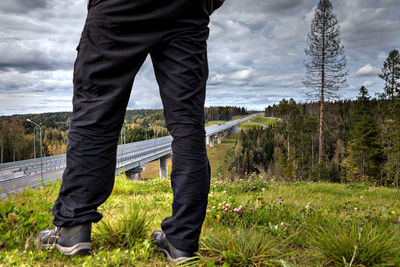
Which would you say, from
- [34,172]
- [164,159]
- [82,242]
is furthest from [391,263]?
[164,159]

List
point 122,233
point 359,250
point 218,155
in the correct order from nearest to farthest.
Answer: point 359,250, point 122,233, point 218,155

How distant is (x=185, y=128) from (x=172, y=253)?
2.41ft

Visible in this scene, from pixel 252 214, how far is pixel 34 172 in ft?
103

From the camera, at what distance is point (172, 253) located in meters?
1.55

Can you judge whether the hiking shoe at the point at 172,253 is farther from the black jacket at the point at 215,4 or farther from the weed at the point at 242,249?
the black jacket at the point at 215,4

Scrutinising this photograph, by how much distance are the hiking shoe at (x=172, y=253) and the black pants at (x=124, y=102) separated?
0.04 metres

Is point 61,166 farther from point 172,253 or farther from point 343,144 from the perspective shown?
point 343,144

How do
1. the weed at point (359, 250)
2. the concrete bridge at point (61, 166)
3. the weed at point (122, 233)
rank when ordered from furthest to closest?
the concrete bridge at point (61, 166) < the weed at point (122, 233) < the weed at point (359, 250)

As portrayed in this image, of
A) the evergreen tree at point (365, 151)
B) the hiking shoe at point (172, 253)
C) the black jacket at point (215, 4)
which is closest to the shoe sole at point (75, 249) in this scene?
the hiking shoe at point (172, 253)

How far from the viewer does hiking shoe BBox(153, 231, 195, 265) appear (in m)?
1.51

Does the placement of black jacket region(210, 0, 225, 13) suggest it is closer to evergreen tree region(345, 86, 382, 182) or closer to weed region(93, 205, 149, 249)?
weed region(93, 205, 149, 249)

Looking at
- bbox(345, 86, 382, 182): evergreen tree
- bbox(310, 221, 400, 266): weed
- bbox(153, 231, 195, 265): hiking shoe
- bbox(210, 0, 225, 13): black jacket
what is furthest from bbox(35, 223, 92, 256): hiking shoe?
bbox(345, 86, 382, 182): evergreen tree

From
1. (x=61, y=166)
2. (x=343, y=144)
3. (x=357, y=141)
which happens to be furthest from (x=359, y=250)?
(x=343, y=144)

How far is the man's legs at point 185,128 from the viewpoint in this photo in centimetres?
156
